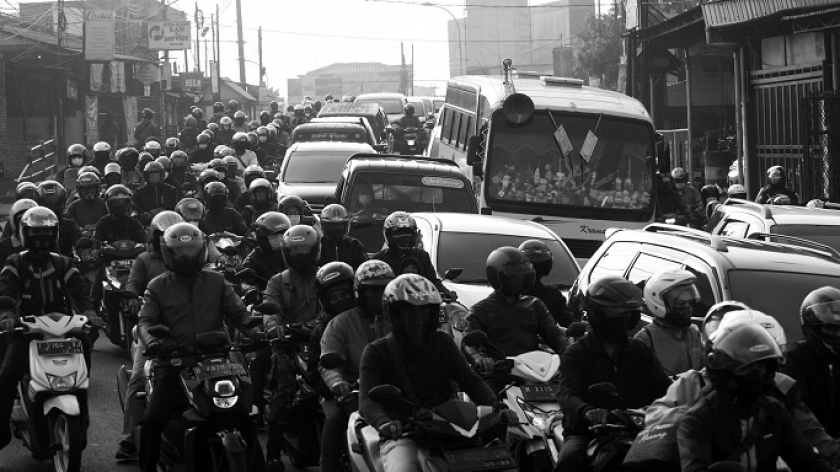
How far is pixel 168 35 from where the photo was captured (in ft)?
198

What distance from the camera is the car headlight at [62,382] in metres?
8.83

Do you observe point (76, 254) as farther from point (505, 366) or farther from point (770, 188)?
point (770, 188)

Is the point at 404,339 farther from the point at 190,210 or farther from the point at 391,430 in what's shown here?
the point at 190,210

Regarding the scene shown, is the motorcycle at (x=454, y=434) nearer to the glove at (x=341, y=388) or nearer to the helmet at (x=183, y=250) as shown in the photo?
the glove at (x=341, y=388)

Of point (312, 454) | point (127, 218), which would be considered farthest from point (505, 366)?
point (127, 218)

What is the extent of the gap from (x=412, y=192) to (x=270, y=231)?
15.6ft

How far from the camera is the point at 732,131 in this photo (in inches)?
1380

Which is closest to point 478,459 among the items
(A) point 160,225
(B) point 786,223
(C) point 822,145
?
(A) point 160,225

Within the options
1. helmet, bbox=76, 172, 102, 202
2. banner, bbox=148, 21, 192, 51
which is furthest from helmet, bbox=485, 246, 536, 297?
banner, bbox=148, 21, 192, 51

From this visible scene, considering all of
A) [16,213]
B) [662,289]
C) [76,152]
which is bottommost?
[662,289]

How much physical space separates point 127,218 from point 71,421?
206 inches

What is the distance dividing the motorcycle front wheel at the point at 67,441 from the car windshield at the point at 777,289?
4080 millimetres

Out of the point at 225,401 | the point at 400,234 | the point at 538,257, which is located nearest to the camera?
the point at 225,401

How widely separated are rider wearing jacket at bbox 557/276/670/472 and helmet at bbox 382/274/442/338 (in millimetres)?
660
